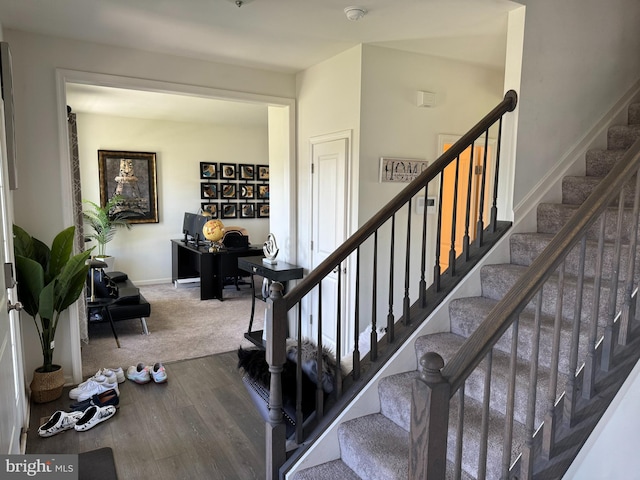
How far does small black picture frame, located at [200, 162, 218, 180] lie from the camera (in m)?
7.41

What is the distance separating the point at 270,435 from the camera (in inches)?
83.1

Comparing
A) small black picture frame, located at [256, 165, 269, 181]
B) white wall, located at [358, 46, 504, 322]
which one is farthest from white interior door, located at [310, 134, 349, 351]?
small black picture frame, located at [256, 165, 269, 181]

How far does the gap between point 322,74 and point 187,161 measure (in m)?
4.03

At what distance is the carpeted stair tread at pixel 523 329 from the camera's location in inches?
79.1

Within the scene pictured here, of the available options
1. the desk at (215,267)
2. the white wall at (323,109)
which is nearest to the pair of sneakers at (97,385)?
the white wall at (323,109)

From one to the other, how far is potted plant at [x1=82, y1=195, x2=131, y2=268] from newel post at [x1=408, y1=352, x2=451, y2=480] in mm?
6054

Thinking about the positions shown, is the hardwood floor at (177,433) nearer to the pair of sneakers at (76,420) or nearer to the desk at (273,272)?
the pair of sneakers at (76,420)

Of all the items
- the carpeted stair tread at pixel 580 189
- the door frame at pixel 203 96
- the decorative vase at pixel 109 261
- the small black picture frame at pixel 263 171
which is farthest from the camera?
the small black picture frame at pixel 263 171

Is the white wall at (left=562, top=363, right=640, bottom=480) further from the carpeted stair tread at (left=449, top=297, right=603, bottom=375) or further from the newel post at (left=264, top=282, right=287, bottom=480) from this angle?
the newel post at (left=264, top=282, right=287, bottom=480)

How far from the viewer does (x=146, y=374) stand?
349 centimetres

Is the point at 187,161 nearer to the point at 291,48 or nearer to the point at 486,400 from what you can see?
A: the point at 291,48

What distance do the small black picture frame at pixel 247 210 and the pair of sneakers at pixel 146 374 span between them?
14.6 feet

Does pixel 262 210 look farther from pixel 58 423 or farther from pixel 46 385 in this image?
pixel 58 423

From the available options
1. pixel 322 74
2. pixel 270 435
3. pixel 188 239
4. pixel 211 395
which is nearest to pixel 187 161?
pixel 188 239
